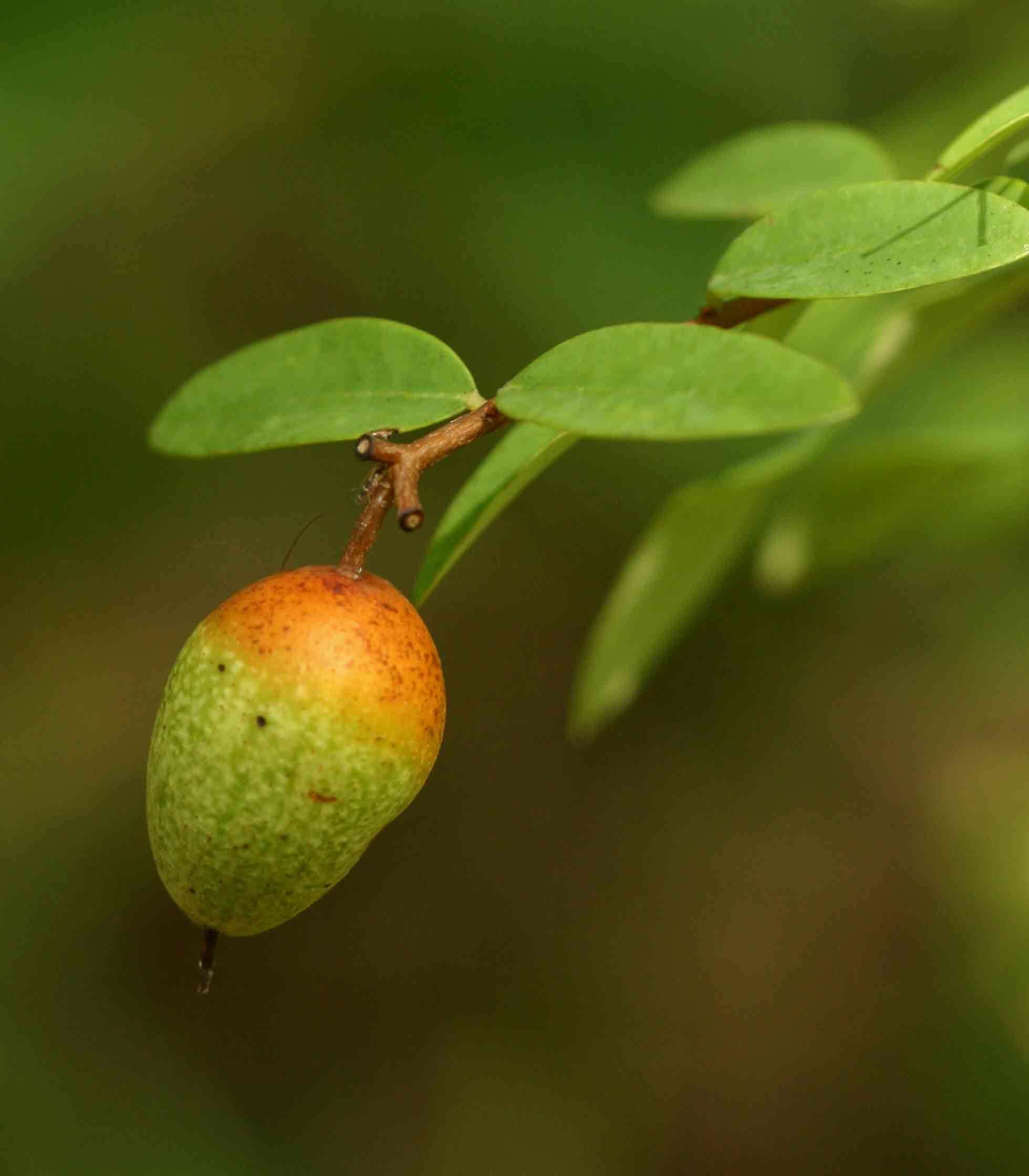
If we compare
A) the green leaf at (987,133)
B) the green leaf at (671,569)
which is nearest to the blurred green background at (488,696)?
the green leaf at (671,569)

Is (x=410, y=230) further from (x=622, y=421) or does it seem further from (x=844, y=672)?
(x=622, y=421)

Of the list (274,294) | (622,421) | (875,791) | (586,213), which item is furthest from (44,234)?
(875,791)

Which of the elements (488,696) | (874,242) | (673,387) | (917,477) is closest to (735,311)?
(874,242)

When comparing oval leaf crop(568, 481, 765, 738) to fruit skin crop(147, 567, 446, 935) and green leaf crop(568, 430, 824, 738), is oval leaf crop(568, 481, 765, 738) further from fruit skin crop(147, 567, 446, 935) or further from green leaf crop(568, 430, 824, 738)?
fruit skin crop(147, 567, 446, 935)

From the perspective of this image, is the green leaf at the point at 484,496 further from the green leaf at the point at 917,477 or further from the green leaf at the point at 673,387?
the green leaf at the point at 917,477

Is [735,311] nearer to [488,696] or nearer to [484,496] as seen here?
[484,496]

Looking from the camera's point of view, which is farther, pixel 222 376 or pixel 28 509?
pixel 28 509

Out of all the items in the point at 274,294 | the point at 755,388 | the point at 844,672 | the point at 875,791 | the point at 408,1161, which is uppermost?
the point at 755,388
